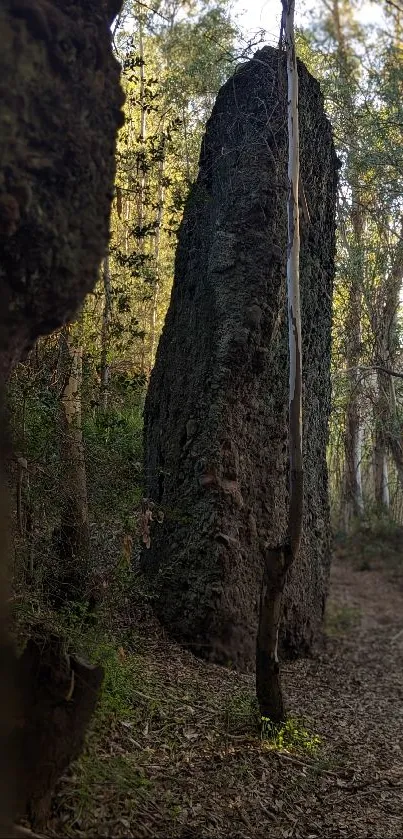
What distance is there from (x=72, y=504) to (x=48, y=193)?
350 centimetres

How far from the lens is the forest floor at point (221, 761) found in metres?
4.21

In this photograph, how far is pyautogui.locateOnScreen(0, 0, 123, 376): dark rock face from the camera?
131 inches

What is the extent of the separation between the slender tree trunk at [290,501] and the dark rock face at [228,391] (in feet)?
5.53

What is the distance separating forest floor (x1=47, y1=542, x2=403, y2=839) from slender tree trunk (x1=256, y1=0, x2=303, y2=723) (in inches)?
Answer: 12.3

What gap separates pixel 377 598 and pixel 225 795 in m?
11.3

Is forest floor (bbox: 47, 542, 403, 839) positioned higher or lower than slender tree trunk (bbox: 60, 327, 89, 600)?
lower

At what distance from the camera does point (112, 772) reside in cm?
438

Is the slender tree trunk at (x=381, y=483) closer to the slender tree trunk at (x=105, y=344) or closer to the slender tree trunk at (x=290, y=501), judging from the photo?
the slender tree trunk at (x=105, y=344)

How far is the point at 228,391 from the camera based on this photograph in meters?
8.05

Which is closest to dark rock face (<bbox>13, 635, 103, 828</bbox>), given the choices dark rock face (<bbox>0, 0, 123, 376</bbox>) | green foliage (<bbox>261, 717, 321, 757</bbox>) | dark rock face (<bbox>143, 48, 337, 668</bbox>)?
dark rock face (<bbox>0, 0, 123, 376</bbox>)

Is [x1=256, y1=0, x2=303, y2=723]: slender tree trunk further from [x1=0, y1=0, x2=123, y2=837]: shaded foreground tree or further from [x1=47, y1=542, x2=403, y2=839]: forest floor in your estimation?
[x1=0, y1=0, x2=123, y2=837]: shaded foreground tree

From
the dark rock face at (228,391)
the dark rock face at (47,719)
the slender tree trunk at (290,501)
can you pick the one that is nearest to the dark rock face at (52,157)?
the dark rock face at (47,719)

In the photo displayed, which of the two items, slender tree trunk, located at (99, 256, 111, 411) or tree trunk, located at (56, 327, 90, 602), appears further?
slender tree trunk, located at (99, 256, 111, 411)

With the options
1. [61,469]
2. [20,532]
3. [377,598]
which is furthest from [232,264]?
[377,598]
